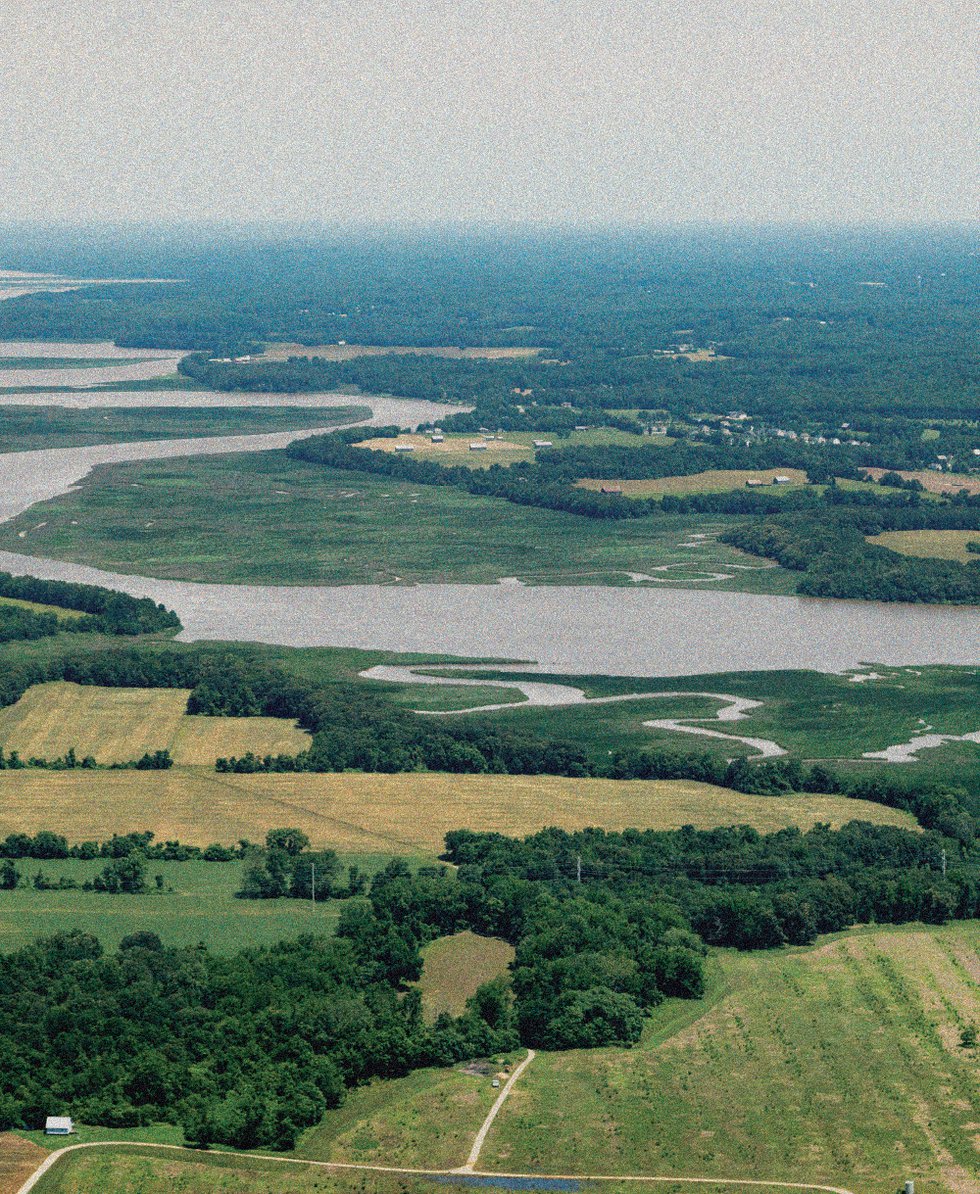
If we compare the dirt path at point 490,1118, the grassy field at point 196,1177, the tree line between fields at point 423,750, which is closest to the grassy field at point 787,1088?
the dirt path at point 490,1118

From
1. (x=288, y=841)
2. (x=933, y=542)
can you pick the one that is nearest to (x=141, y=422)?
(x=933, y=542)

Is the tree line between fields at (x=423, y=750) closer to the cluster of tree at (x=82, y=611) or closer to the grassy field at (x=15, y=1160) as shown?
the cluster of tree at (x=82, y=611)

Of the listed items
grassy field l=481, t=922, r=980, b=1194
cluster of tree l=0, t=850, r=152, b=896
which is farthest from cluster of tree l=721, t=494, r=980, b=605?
cluster of tree l=0, t=850, r=152, b=896

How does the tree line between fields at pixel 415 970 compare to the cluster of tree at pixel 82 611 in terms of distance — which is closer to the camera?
the tree line between fields at pixel 415 970

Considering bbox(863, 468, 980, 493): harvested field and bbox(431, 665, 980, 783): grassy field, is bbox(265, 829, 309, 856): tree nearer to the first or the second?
bbox(431, 665, 980, 783): grassy field

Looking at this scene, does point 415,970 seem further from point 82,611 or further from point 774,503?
point 774,503

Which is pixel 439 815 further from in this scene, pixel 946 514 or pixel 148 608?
pixel 946 514
